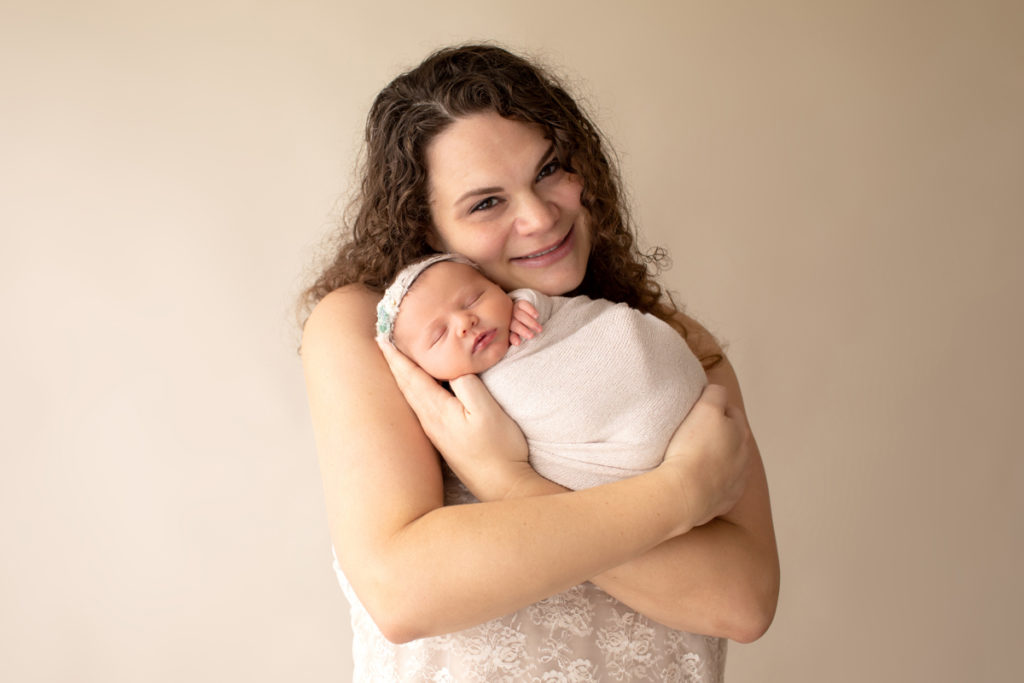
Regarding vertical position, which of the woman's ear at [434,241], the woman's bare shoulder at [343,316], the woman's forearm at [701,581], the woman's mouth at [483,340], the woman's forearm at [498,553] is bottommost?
the woman's forearm at [701,581]

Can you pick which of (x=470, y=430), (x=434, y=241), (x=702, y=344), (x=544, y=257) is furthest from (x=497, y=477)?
(x=702, y=344)

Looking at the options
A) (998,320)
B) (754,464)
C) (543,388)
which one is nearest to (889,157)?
(998,320)

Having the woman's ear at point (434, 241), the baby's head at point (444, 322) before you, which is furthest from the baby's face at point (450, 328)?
the woman's ear at point (434, 241)

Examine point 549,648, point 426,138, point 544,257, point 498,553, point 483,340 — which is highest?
point 426,138

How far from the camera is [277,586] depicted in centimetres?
279

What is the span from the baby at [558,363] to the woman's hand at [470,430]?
3 cm

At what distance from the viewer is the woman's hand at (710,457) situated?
57.1 inches

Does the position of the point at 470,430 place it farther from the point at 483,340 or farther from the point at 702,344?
the point at 702,344

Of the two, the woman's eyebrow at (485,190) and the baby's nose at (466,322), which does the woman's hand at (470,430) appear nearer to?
the baby's nose at (466,322)

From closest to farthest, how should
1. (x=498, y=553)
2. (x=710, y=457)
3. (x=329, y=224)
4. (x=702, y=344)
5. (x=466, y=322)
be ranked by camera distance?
(x=498, y=553)
(x=710, y=457)
(x=466, y=322)
(x=702, y=344)
(x=329, y=224)

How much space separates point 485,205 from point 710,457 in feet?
2.16

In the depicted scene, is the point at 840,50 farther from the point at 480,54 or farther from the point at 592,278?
the point at 480,54

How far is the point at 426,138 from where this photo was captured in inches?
71.7

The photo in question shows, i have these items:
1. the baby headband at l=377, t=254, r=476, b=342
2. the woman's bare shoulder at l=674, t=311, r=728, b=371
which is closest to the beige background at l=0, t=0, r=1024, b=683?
the woman's bare shoulder at l=674, t=311, r=728, b=371
